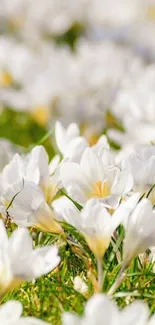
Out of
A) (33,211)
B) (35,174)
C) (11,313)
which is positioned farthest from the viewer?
(35,174)

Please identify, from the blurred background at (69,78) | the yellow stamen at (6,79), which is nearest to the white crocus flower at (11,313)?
the blurred background at (69,78)

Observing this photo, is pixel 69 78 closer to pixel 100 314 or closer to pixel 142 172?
pixel 142 172

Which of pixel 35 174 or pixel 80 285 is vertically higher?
pixel 35 174

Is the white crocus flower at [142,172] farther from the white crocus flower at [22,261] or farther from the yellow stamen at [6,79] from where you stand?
the yellow stamen at [6,79]

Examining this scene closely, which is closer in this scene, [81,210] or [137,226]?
[137,226]

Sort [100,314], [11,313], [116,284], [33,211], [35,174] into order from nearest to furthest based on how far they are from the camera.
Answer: [100,314], [11,313], [116,284], [33,211], [35,174]

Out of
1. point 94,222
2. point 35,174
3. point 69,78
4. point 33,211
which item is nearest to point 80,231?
point 94,222

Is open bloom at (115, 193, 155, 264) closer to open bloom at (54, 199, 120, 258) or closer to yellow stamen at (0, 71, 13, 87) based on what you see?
open bloom at (54, 199, 120, 258)

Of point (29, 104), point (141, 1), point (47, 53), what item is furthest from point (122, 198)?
point (141, 1)

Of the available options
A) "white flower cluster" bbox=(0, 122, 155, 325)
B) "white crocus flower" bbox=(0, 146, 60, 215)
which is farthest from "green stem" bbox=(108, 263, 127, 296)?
"white crocus flower" bbox=(0, 146, 60, 215)
